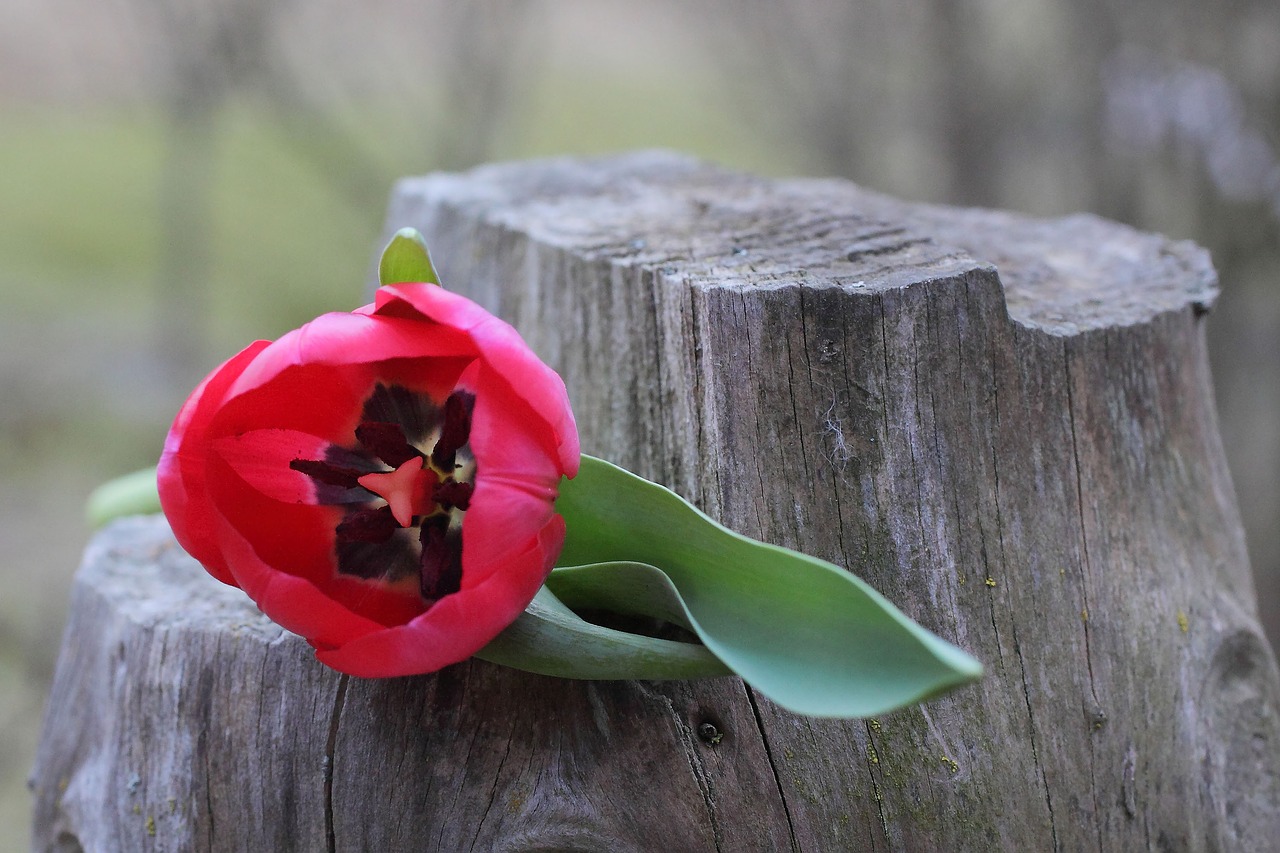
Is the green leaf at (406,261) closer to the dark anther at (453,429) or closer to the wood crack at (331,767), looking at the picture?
the dark anther at (453,429)

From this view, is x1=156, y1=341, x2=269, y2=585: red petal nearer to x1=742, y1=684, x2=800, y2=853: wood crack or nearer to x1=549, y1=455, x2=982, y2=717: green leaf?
x1=549, y1=455, x2=982, y2=717: green leaf

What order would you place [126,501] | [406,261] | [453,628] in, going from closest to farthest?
[453,628], [406,261], [126,501]

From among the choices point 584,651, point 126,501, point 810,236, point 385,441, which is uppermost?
point 810,236

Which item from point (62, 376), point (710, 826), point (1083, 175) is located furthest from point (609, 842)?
point (62, 376)

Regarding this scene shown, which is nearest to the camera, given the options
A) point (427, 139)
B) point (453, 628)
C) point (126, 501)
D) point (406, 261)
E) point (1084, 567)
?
point (453, 628)

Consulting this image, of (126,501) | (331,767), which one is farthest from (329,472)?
(126,501)

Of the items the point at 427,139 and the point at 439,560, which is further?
the point at 427,139

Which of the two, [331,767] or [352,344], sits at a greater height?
[352,344]

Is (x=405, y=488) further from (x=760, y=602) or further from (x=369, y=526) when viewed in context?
(x=760, y=602)
